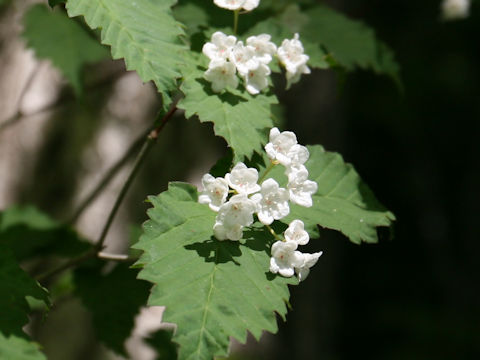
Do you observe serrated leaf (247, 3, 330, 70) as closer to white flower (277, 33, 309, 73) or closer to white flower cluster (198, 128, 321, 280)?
white flower (277, 33, 309, 73)

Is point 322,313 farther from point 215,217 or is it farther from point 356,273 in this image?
point 215,217

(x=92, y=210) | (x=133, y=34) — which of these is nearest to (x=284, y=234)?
(x=133, y=34)

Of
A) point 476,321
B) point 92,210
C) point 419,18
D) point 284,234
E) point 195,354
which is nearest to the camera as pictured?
point 195,354

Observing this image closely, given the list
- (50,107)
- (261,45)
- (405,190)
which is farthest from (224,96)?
(405,190)

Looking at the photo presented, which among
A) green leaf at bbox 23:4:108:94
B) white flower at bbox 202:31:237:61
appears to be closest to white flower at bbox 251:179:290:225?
white flower at bbox 202:31:237:61

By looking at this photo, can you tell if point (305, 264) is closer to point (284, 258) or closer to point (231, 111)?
point (284, 258)

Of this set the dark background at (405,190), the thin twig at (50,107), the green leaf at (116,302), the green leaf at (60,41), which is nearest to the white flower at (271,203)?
the green leaf at (116,302)

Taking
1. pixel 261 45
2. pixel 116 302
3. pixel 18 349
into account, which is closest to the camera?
pixel 18 349
